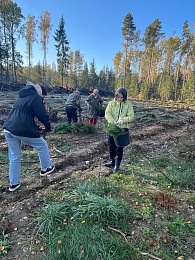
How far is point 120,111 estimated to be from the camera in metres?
3.96

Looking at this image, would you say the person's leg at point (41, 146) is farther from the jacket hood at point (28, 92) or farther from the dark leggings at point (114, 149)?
the dark leggings at point (114, 149)

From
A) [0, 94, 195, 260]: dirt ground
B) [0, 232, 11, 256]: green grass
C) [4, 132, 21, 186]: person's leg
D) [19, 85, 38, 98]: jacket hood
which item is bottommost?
[0, 232, 11, 256]: green grass

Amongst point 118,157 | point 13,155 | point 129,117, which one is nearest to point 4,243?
point 13,155

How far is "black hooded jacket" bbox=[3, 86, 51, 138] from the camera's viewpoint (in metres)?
3.22

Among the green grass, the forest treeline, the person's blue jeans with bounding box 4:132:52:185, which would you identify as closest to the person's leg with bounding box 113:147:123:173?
the person's blue jeans with bounding box 4:132:52:185

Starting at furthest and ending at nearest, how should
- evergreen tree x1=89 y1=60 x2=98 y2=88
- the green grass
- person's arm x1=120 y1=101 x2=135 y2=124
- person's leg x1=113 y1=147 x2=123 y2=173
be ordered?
evergreen tree x1=89 y1=60 x2=98 y2=88
person's leg x1=113 y1=147 x2=123 y2=173
person's arm x1=120 y1=101 x2=135 y2=124
the green grass

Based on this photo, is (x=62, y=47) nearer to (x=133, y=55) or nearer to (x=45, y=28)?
(x=45, y=28)

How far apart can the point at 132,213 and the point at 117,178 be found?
1129 mm

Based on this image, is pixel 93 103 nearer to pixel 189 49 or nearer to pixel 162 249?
pixel 162 249

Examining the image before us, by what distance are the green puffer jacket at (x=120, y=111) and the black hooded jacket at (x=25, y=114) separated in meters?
1.36

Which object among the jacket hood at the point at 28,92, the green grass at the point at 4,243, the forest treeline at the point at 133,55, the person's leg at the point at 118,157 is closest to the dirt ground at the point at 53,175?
the green grass at the point at 4,243

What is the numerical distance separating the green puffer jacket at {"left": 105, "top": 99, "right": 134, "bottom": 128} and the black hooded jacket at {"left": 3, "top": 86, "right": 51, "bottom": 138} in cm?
136

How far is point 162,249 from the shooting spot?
2.21m

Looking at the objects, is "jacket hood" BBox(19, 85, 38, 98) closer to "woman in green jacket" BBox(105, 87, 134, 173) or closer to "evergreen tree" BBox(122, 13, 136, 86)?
"woman in green jacket" BBox(105, 87, 134, 173)
